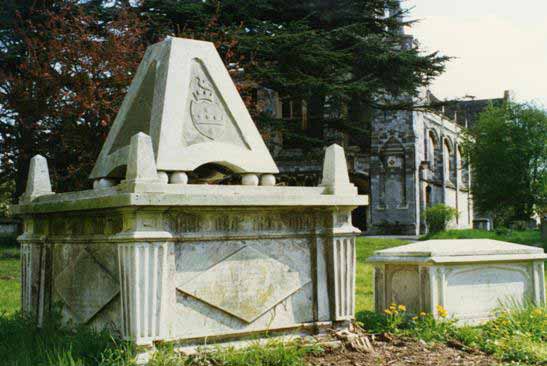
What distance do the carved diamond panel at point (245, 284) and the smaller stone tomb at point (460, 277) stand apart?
1.91 meters

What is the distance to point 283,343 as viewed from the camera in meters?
6.45

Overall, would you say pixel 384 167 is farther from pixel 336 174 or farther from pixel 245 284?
pixel 245 284

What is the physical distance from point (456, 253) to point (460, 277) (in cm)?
30

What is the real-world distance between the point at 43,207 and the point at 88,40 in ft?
37.1

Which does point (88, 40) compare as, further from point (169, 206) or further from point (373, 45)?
point (169, 206)

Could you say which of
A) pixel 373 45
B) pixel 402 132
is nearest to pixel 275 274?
pixel 373 45

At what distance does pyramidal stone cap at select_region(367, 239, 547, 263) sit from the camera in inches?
318

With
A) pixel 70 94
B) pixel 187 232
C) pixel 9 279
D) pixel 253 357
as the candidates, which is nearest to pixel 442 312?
pixel 253 357

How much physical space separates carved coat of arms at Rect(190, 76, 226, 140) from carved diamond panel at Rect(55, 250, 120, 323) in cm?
166

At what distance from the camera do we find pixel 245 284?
6570 millimetres

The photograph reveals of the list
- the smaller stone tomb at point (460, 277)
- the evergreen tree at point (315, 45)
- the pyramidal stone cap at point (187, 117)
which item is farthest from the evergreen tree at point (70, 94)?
the smaller stone tomb at point (460, 277)

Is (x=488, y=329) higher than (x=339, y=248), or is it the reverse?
(x=339, y=248)

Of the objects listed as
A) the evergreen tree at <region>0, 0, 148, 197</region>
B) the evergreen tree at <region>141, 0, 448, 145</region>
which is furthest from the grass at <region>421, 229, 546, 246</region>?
the evergreen tree at <region>0, 0, 148, 197</region>

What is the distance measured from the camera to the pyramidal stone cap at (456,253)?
8070 mm
